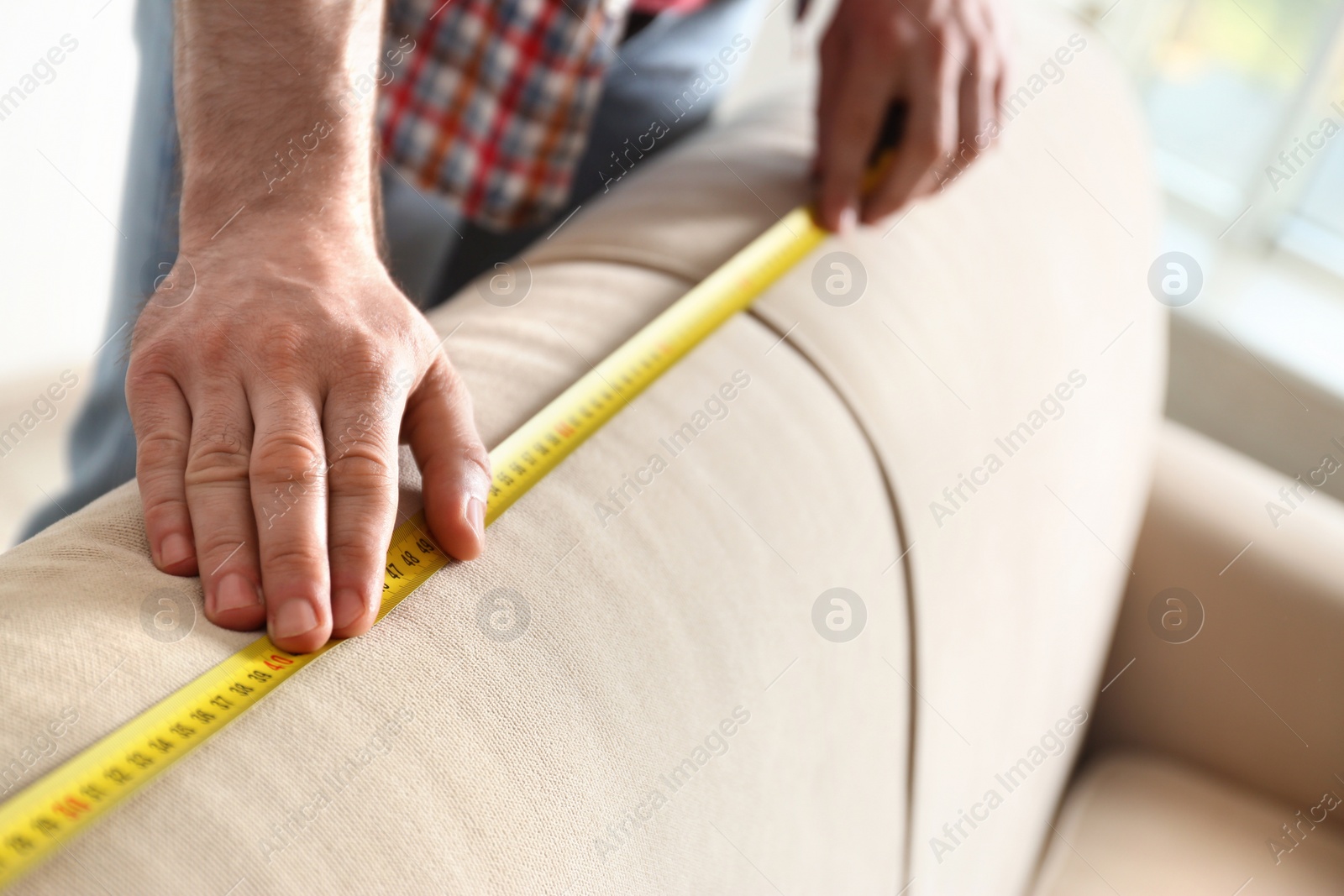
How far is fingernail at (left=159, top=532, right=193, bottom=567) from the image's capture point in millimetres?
526

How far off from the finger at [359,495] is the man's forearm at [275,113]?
157 millimetres

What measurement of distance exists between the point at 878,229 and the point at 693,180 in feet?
0.65

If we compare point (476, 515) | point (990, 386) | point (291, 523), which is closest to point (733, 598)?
point (476, 515)

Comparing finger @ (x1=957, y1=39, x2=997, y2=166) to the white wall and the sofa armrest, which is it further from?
the white wall

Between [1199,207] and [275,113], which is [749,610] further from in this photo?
[1199,207]

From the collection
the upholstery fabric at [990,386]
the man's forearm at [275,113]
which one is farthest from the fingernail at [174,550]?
the upholstery fabric at [990,386]

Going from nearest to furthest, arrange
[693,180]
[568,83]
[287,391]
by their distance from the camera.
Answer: [287,391]
[693,180]
[568,83]

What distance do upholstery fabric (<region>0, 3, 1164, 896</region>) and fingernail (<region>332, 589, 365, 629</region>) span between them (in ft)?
0.06

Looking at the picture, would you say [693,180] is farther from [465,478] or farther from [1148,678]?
[1148,678]

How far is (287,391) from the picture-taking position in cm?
55

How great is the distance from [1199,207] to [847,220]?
134 centimetres

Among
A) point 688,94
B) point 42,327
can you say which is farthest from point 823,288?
point 42,327

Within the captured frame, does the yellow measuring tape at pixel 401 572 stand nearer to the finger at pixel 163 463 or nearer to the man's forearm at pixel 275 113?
the finger at pixel 163 463

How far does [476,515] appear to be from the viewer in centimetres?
58
